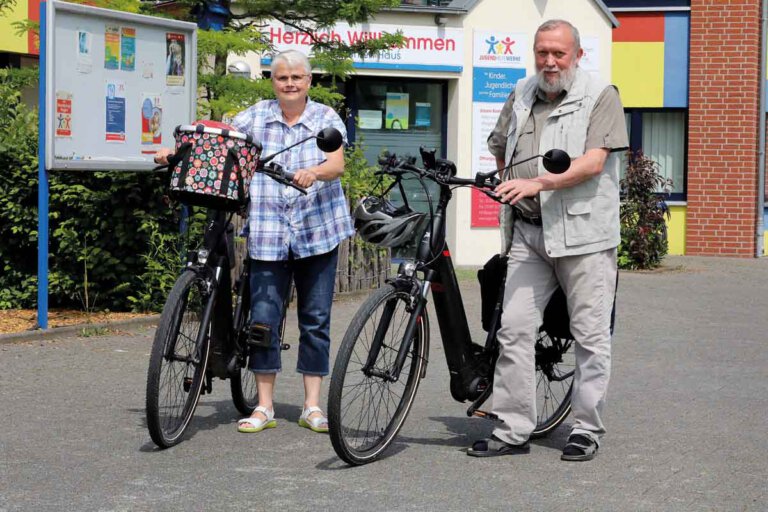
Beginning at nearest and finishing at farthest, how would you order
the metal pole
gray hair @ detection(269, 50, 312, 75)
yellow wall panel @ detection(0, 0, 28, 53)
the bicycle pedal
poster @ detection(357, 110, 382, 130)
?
the bicycle pedal, gray hair @ detection(269, 50, 312, 75), the metal pole, yellow wall panel @ detection(0, 0, 28, 53), poster @ detection(357, 110, 382, 130)

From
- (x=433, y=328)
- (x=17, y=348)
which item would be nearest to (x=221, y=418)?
(x=17, y=348)

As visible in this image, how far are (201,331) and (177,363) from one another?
0.18 m

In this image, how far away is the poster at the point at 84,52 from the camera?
9852mm

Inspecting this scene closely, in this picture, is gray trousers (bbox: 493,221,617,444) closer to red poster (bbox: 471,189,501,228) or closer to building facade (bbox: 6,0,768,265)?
building facade (bbox: 6,0,768,265)

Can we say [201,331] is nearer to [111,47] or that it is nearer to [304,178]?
[304,178]

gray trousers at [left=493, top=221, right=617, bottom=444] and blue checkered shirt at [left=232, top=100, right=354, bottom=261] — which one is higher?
blue checkered shirt at [left=232, top=100, right=354, bottom=261]

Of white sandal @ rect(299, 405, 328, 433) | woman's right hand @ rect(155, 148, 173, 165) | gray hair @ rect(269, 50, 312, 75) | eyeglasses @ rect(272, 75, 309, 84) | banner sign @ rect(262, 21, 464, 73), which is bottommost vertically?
white sandal @ rect(299, 405, 328, 433)

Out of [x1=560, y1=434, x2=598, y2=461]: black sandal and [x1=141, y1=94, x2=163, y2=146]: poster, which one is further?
[x1=141, y1=94, x2=163, y2=146]: poster

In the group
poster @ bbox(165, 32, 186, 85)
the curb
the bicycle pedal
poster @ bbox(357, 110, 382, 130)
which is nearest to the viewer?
the bicycle pedal

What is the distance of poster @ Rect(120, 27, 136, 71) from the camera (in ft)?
33.6

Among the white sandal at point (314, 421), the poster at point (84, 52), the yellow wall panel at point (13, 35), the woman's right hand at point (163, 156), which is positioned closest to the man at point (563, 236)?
the white sandal at point (314, 421)

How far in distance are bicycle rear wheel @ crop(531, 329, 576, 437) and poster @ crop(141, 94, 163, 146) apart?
4892mm

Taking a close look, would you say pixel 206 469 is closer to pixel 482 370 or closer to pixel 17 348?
pixel 482 370

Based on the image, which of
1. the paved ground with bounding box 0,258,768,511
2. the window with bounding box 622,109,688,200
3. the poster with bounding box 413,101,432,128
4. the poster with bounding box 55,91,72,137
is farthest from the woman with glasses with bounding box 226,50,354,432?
the window with bounding box 622,109,688,200
